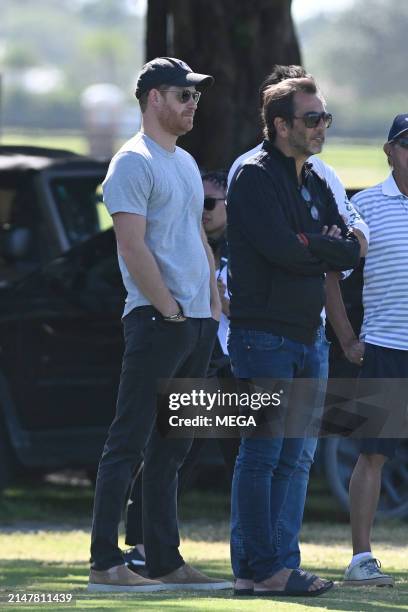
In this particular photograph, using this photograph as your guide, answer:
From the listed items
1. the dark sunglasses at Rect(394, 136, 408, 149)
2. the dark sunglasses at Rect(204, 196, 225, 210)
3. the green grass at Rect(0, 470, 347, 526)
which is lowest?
the green grass at Rect(0, 470, 347, 526)

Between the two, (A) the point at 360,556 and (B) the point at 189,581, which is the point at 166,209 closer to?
(B) the point at 189,581

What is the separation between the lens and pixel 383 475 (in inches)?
428

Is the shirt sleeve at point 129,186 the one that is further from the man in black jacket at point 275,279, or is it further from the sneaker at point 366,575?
the sneaker at point 366,575

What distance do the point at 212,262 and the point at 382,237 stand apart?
823 millimetres

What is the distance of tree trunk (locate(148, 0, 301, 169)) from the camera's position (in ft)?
42.8

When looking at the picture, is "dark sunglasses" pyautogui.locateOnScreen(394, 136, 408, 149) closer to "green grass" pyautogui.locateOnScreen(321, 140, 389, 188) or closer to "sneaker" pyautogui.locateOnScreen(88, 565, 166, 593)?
"sneaker" pyautogui.locateOnScreen(88, 565, 166, 593)

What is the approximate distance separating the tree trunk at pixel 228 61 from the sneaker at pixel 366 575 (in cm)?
573

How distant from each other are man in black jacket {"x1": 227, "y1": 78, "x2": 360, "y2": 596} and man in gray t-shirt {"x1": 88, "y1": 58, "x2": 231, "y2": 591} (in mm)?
179

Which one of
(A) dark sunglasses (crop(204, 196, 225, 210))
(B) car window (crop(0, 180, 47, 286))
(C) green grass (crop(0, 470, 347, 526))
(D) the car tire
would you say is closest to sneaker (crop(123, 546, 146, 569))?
(A) dark sunglasses (crop(204, 196, 225, 210))

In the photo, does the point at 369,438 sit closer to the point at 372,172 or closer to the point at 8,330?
the point at 8,330

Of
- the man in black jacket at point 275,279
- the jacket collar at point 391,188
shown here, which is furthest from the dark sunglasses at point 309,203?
the jacket collar at point 391,188

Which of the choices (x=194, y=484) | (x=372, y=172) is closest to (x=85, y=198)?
(x=194, y=484)

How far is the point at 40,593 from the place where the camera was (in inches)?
288

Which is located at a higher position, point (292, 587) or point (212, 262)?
point (212, 262)
